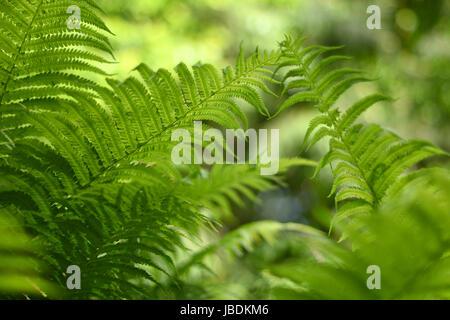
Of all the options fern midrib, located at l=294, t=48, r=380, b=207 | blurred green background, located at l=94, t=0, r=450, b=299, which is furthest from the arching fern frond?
blurred green background, located at l=94, t=0, r=450, b=299

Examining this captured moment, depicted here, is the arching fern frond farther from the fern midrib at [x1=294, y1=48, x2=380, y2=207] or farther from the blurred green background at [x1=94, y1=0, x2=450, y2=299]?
the blurred green background at [x1=94, y1=0, x2=450, y2=299]

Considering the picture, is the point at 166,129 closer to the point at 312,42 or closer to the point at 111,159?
the point at 111,159

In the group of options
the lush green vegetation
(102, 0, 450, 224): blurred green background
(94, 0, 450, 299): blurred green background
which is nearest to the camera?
the lush green vegetation

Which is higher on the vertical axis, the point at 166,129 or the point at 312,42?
the point at 312,42

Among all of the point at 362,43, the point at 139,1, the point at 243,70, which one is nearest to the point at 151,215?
the point at 243,70

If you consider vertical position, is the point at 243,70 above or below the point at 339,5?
below

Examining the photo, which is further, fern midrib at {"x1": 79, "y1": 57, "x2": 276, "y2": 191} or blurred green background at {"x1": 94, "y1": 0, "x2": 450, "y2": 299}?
blurred green background at {"x1": 94, "y1": 0, "x2": 450, "y2": 299}

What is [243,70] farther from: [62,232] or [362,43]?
[362,43]

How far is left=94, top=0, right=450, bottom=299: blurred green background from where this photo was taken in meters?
3.68

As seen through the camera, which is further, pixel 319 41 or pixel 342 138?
pixel 319 41

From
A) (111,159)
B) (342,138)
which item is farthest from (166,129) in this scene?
(342,138)

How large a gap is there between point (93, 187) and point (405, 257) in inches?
14.2

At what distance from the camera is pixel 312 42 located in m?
4.37

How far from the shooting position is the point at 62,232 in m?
0.46
